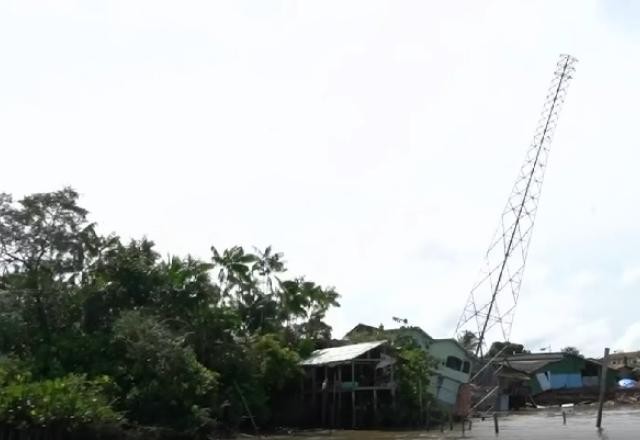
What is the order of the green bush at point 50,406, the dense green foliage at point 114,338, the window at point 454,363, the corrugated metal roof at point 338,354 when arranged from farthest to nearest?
1. the window at point 454,363
2. the corrugated metal roof at point 338,354
3. the dense green foliage at point 114,338
4. the green bush at point 50,406

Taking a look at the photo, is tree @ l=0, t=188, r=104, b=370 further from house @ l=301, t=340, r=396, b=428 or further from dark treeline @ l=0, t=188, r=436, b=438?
house @ l=301, t=340, r=396, b=428

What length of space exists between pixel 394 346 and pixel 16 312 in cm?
1809

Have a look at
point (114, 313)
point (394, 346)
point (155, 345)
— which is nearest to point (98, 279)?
point (114, 313)

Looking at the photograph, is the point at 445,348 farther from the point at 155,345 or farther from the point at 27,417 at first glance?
the point at 27,417

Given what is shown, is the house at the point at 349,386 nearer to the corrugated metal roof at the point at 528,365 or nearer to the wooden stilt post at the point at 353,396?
the wooden stilt post at the point at 353,396

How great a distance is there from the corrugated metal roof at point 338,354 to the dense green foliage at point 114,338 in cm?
135

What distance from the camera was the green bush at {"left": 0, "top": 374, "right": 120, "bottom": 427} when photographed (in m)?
25.2

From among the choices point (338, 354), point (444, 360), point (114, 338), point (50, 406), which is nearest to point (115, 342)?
point (114, 338)

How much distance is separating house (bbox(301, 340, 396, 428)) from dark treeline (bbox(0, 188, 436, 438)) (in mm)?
1022

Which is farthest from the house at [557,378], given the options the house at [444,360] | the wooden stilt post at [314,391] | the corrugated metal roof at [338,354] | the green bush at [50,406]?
the green bush at [50,406]

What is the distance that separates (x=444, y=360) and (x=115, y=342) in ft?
70.6

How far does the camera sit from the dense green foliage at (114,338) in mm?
29859

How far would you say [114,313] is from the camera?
34.8m

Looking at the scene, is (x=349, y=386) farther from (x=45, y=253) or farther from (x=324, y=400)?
(x=45, y=253)
